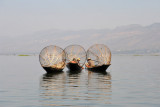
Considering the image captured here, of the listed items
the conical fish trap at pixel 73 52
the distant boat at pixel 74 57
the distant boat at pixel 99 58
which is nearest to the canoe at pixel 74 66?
the distant boat at pixel 74 57

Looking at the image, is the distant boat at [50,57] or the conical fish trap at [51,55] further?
→ the conical fish trap at [51,55]

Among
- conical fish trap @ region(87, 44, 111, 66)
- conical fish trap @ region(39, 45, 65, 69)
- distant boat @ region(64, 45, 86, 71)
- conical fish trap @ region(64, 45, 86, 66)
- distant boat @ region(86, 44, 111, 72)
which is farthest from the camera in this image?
conical fish trap @ region(64, 45, 86, 66)

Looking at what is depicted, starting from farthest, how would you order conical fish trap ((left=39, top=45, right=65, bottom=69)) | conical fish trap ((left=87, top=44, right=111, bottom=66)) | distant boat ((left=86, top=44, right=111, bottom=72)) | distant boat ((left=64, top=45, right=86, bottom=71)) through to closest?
conical fish trap ((left=87, top=44, right=111, bottom=66)) < distant boat ((left=64, top=45, right=86, bottom=71)) < distant boat ((left=86, top=44, right=111, bottom=72)) < conical fish trap ((left=39, top=45, right=65, bottom=69))

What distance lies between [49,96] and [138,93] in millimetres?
5954

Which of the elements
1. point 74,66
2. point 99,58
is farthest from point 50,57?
point 99,58

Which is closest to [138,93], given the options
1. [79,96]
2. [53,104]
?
[79,96]

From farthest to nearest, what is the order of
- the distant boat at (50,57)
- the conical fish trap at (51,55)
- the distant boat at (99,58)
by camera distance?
1. the distant boat at (99,58)
2. the conical fish trap at (51,55)
3. the distant boat at (50,57)

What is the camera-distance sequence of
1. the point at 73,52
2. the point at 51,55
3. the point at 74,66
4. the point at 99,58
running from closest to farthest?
the point at 51,55 < the point at 74,66 < the point at 99,58 < the point at 73,52

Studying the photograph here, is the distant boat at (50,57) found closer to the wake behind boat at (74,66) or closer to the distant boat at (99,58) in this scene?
the wake behind boat at (74,66)

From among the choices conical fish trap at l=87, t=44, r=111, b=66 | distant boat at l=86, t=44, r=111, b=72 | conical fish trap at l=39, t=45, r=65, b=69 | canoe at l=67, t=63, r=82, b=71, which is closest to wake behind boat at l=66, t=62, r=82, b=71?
canoe at l=67, t=63, r=82, b=71

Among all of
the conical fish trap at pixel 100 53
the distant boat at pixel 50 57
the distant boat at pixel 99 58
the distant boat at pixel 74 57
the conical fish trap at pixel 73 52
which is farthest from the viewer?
the conical fish trap at pixel 73 52

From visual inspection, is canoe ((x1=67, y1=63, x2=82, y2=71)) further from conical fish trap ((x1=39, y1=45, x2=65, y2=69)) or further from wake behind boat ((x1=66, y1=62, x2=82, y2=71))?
conical fish trap ((x1=39, y1=45, x2=65, y2=69))

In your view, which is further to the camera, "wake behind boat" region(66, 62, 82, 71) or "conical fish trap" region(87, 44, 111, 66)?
"conical fish trap" region(87, 44, 111, 66)

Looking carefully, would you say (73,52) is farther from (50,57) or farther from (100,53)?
(50,57)
